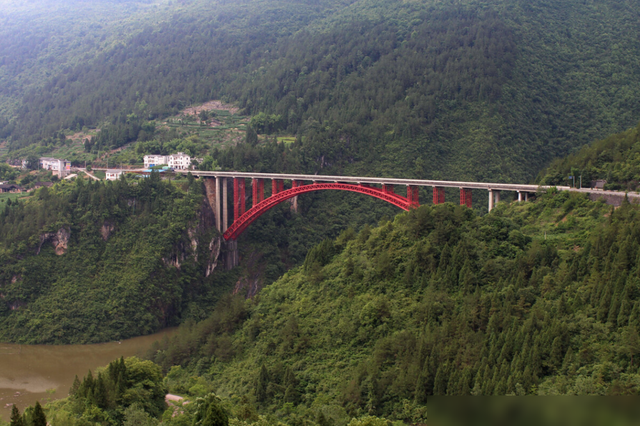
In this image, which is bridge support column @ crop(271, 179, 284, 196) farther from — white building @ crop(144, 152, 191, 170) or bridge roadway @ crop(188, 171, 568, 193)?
white building @ crop(144, 152, 191, 170)

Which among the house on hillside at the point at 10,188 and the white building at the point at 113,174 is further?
the house on hillside at the point at 10,188

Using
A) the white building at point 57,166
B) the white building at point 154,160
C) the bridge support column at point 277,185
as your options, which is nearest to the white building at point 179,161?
the white building at point 154,160

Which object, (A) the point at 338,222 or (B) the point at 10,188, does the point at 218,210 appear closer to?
(A) the point at 338,222

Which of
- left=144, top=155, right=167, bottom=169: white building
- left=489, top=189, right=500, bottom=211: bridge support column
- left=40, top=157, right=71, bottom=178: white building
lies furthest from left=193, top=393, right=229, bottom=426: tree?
left=40, top=157, right=71, bottom=178: white building

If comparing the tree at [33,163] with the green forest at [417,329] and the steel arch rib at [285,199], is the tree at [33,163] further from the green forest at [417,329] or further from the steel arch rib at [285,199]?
the green forest at [417,329]

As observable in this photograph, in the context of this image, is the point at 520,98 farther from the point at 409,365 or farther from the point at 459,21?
the point at 409,365

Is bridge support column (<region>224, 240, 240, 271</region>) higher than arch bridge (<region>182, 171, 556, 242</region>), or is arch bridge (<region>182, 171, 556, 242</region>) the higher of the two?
arch bridge (<region>182, 171, 556, 242</region>)

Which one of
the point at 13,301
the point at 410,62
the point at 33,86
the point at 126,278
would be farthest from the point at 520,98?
the point at 33,86
